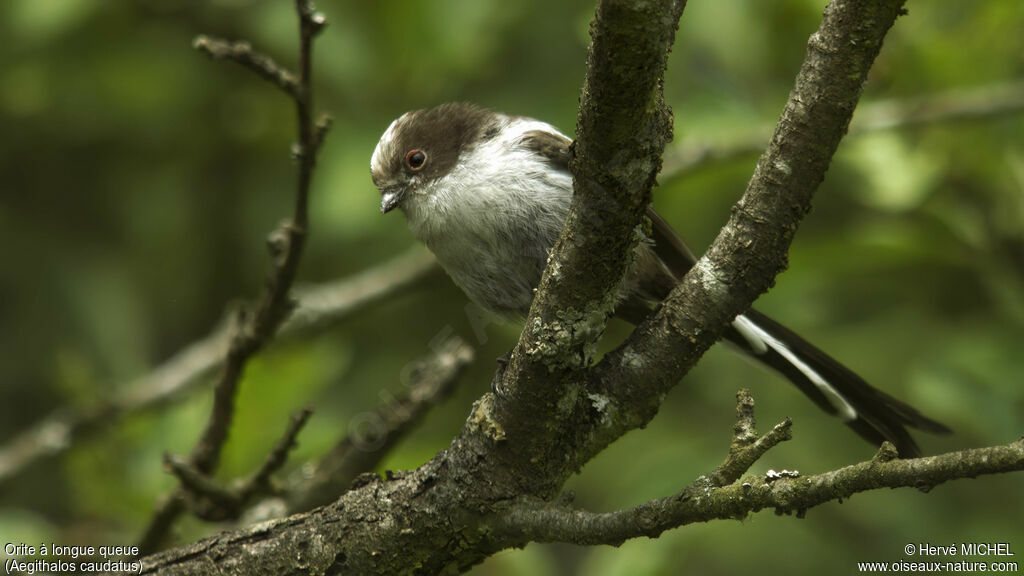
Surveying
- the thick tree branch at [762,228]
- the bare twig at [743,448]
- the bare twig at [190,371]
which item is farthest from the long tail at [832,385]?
the bare twig at [190,371]

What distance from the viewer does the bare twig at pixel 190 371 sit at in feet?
14.1

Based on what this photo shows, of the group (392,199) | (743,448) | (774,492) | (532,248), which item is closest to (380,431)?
(392,199)

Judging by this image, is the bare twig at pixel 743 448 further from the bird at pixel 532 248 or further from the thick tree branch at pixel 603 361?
the bird at pixel 532 248

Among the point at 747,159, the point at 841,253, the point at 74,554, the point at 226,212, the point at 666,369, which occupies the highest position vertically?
the point at 226,212

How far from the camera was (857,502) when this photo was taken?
404cm

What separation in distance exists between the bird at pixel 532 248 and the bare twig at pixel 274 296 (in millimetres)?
668

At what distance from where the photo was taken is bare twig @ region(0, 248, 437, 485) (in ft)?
14.1

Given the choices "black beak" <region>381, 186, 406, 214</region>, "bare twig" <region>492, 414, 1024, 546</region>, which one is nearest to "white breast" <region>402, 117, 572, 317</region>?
"black beak" <region>381, 186, 406, 214</region>

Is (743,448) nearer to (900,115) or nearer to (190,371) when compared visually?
(900,115)

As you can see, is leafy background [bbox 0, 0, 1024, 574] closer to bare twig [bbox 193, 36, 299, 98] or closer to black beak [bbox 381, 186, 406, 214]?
black beak [bbox 381, 186, 406, 214]

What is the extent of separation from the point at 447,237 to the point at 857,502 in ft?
6.87

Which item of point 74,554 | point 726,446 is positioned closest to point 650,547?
point 726,446

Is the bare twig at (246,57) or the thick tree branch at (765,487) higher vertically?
the bare twig at (246,57)

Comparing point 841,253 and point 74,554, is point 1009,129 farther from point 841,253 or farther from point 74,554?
point 74,554
